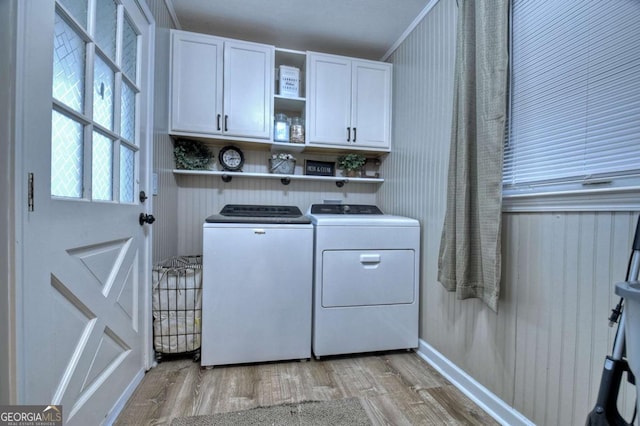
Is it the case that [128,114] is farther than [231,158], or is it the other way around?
[231,158]

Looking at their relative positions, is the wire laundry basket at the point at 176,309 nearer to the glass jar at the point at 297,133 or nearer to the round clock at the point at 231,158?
the round clock at the point at 231,158

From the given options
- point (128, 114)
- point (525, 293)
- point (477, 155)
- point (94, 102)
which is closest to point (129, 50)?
point (128, 114)

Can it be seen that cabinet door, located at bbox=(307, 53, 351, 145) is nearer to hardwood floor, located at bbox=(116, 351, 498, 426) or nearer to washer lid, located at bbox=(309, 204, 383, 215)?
washer lid, located at bbox=(309, 204, 383, 215)

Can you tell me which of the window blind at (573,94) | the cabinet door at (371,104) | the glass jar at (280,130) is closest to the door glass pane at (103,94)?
the glass jar at (280,130)

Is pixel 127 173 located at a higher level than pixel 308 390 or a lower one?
higher

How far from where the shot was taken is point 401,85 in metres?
2.14

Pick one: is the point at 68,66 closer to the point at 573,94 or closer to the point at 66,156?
the point at 66,156

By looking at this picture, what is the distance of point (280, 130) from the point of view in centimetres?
211

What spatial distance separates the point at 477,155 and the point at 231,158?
1800mm

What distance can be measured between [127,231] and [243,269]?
62 cm

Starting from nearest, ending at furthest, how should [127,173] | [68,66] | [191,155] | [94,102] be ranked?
[68,66] → [94,102] → [127,173] → [191,155]

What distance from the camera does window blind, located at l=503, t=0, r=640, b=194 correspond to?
2.84 ft

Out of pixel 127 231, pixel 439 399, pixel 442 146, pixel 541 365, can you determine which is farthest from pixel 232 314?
pixel 442 146

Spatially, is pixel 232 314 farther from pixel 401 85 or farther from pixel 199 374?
pixel 401 85
